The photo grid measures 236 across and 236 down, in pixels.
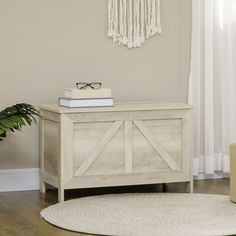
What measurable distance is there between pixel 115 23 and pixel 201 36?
27.4 inches

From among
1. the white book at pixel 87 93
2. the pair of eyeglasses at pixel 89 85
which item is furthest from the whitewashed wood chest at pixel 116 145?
the pair of eyeglasses at pixel 89 85

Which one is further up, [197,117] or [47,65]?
[47,65]

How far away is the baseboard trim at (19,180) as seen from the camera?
5375mm

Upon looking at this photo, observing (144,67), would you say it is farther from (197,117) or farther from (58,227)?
(58,227)

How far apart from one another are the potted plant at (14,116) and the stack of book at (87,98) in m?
0.24

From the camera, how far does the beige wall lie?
5.37 metres

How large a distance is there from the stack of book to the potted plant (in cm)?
24

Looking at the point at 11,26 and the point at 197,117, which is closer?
the point at 11,26

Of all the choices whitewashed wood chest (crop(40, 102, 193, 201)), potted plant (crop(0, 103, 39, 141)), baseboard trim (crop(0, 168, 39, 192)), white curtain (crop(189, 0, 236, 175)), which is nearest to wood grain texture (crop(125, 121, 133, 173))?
whitewashed wood chest (crop(40, 102, 193, 201))

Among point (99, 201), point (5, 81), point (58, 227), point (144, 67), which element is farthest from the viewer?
point (144, 67)

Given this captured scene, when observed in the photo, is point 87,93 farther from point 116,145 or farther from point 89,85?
point 116,145

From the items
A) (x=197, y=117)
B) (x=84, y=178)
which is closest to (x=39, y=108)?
(x=84, y=178)

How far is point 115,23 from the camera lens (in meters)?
5.55

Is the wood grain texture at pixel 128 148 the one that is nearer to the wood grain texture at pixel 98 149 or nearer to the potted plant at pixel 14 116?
the wood grain texture at pixel 98 149
